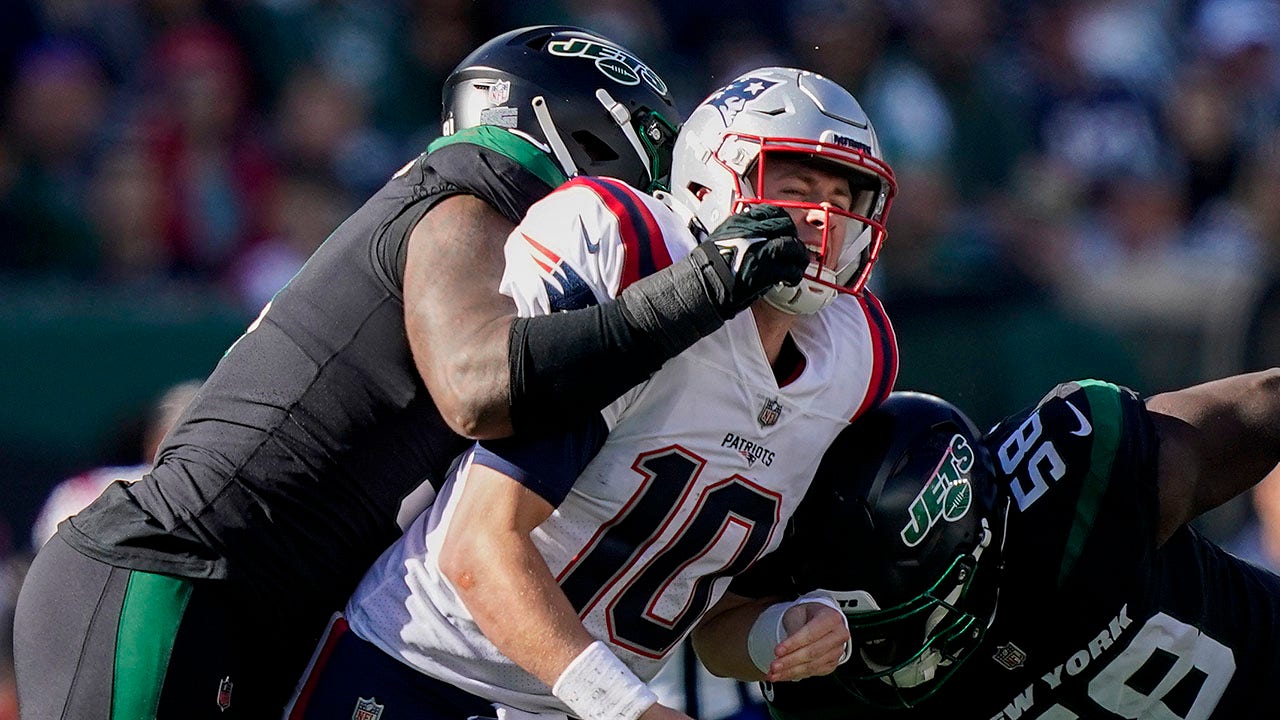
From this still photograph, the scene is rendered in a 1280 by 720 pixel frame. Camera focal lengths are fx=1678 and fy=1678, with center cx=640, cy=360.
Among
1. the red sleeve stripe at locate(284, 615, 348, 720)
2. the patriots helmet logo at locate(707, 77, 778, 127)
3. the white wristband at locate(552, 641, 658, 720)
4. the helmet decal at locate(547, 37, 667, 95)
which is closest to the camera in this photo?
the white wristband at locate(552, 641, 658, 720)

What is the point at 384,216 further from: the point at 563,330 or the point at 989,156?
the point at 989,156

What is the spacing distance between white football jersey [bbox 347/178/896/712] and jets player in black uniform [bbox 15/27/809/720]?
0.10 m

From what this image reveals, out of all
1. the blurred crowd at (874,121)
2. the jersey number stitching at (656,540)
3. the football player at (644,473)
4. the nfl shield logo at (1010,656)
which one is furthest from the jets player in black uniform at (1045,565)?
the blurred crowd at (874,121)

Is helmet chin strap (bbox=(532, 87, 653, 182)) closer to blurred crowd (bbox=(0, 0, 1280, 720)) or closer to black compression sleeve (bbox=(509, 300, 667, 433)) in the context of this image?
black compression sleeve (bbox=(509, 300, 667, 433))

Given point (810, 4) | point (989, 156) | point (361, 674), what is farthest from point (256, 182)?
point (361, 674)

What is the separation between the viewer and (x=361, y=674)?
9.54ft

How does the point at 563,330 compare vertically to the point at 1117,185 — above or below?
above

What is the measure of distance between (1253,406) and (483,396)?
168cm

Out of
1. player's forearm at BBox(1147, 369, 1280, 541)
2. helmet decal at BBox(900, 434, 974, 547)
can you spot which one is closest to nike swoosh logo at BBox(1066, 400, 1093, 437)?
player's forearm at BBox(1147, 369, 1280, 541)

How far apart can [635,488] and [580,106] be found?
34.8 inches

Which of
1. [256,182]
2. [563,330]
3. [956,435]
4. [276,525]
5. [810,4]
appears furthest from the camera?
[810,4]

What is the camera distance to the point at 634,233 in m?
2.75

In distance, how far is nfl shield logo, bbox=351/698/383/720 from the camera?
2.88m

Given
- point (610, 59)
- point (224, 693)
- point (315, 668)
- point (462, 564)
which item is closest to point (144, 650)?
point (224, 693)
